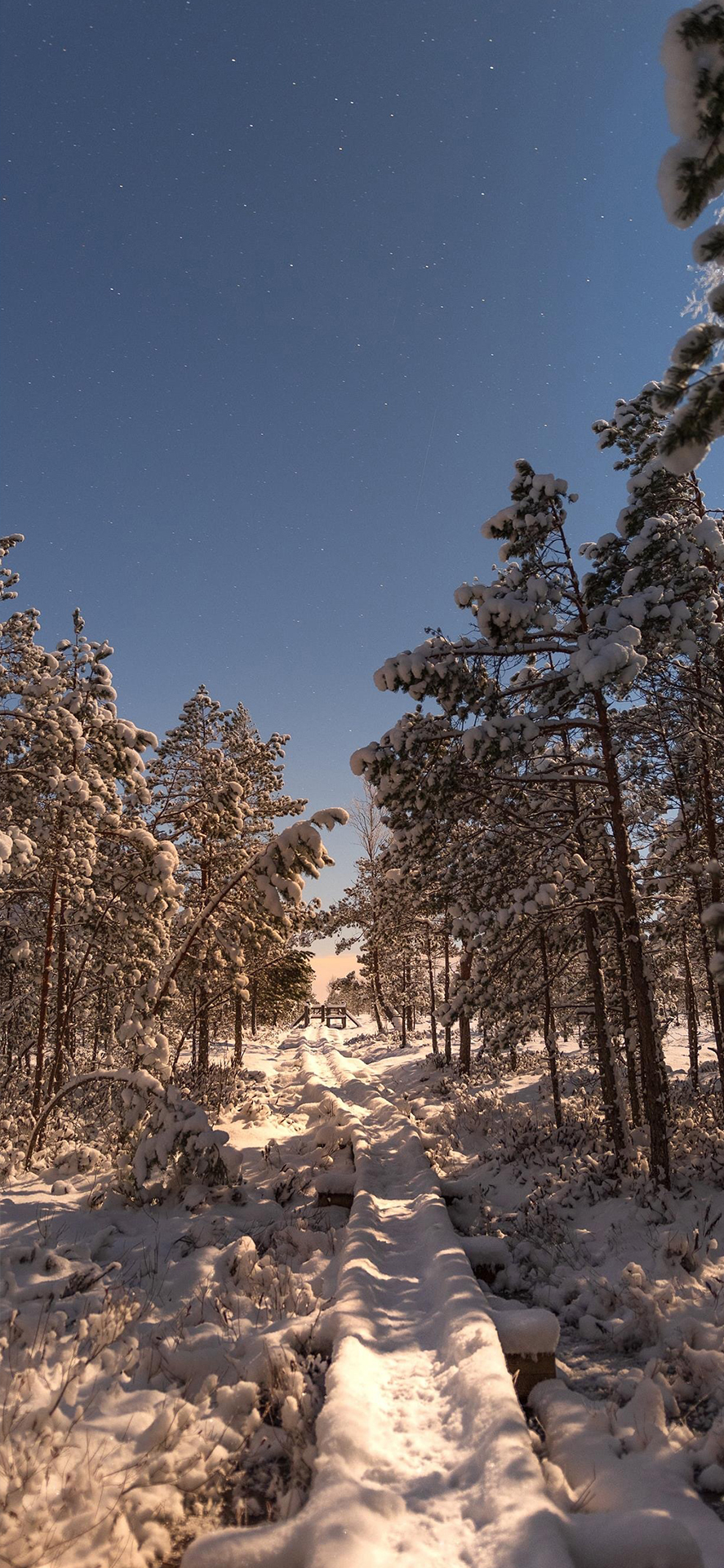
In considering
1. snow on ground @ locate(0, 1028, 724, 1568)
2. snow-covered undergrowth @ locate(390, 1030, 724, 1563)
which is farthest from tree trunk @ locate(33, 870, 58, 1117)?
snow-covered undergrowth @ locate(390, 1030, 724, 1563)

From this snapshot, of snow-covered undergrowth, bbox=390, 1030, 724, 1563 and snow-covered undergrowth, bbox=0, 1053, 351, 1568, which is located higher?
snow-covered undergrowth, bbox=0, 1053, 351, 1568

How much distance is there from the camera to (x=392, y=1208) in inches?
282

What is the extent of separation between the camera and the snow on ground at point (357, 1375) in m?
2.67

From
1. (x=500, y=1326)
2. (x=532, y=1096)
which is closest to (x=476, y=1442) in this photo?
(x=500, y=1326)

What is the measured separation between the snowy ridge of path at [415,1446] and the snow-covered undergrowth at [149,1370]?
258 millimetres

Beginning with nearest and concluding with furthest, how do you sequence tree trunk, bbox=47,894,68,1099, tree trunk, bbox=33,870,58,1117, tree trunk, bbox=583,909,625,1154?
1. tree trunk, bbox=583,909,625,1154
2. tree trunk, bbox=33,870,58,1117
3. tree trunk, bbox=47,894,68,1099

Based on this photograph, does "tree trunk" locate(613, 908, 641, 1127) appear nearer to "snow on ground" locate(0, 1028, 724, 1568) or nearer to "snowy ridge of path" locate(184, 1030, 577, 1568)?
A: "snow on ground" locate(0, 1028, 724, 1568)

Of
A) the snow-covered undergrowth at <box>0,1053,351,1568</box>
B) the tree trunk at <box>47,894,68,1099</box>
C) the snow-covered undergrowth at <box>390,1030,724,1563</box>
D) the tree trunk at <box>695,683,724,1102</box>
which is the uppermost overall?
the tree trunk at <box>695,683,724,1102</box>

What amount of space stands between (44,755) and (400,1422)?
24.6 feet

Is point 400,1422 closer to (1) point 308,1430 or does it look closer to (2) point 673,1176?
(1) point 308,1430

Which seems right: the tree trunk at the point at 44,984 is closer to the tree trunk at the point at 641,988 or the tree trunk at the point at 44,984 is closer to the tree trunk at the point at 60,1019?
the tree trunk at the point at 60,1019

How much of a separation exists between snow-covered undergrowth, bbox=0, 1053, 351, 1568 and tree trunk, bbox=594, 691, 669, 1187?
386cm

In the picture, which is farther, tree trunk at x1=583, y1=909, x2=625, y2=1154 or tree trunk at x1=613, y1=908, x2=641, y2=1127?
tree trunk at x1=613, y1=908, x2=641, y2=1127

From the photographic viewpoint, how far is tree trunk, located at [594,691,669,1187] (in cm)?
803
